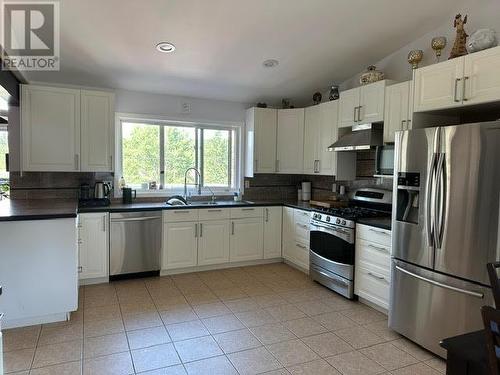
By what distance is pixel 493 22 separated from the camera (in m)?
2.94

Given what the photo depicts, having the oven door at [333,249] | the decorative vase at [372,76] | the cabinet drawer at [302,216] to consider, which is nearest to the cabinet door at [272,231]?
the cabinet drawer at [302,216]

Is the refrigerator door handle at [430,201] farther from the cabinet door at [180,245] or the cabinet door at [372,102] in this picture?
the cabinet door at [180,245]

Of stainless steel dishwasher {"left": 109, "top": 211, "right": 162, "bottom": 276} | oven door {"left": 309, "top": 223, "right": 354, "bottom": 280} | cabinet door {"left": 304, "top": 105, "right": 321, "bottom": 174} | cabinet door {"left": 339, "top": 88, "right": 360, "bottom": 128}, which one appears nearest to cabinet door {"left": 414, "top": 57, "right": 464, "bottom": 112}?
cabinet door {"left": 339, "top": 88, "right": 360, "bottom": 128}

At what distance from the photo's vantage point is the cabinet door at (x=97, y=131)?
12.7ft

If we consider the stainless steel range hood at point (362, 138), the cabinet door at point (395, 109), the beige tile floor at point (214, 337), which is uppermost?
the cabinet door at point (395, 109)

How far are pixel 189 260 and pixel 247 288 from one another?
882 mm

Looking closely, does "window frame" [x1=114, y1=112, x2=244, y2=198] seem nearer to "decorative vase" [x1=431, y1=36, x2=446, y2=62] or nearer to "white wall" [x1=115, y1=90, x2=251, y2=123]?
"white wall" [x1=115, y1=90, x2=251, y2=123]

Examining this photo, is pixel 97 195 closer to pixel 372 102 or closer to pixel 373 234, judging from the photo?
pixel 373 234

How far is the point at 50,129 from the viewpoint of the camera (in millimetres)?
3754

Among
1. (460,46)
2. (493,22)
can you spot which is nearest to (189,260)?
(460,46)

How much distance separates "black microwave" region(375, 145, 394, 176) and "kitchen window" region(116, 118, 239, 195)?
227 centimetres

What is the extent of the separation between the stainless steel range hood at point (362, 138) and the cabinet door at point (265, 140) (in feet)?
3.68

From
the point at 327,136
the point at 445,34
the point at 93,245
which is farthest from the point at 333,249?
the point at 93,245

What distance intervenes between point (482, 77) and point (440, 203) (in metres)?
0.96
